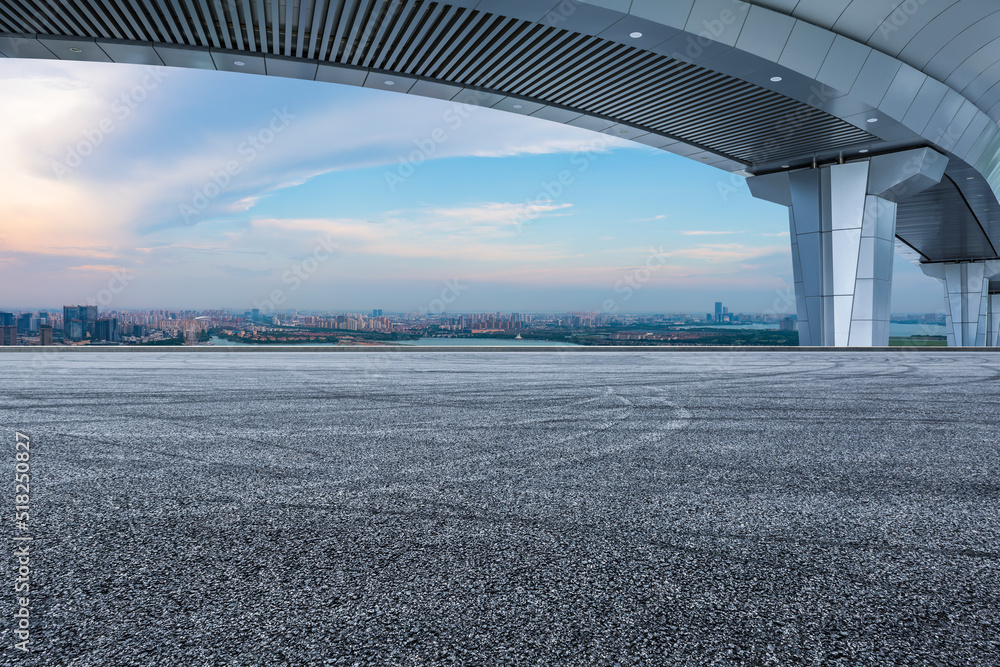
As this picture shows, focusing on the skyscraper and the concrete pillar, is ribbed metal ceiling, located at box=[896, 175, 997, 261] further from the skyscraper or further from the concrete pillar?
the skyscraper

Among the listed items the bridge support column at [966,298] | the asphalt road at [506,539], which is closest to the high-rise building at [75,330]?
the asphalt road at [506,539]

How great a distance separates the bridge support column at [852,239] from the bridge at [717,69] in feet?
0.18

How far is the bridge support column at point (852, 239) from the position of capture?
70.0ft

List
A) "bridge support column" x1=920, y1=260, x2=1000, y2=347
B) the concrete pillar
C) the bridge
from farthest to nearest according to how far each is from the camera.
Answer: the concrete pillar
"bridge support column" x1=920, y1=260, x2=1000, y2=347
the bridge

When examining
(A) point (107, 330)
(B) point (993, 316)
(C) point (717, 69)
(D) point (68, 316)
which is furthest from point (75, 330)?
Result: (B) point (993, 316)

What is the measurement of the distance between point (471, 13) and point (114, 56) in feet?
31.0

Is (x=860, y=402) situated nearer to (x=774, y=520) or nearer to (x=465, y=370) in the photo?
(x=774, y=520)

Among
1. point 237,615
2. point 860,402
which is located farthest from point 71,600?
point 860,402

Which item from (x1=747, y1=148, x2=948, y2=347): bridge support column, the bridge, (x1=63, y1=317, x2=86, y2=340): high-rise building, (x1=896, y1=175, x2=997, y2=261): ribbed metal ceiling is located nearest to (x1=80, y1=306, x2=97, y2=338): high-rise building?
(x1=63, y1=317, x2=86, y2=340): high-rise building

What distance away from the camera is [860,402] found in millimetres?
7648

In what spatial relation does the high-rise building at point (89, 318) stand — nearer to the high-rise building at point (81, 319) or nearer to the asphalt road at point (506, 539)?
the high-rise building at point (81, 319)

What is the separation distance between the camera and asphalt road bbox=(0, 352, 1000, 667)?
192 cm

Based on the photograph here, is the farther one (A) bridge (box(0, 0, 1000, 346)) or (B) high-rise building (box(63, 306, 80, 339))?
(B) high-rise building (box(63, 306, 80, 339))

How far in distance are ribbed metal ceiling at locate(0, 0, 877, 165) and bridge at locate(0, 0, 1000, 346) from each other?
0.06 meters
